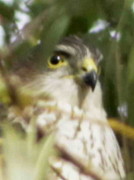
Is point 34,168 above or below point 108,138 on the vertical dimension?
below

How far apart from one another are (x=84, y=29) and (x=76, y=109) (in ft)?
1.84

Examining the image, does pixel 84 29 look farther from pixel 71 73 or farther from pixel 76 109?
pixel 71 73

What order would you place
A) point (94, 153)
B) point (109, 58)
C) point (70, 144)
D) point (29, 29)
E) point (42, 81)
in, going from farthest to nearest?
point (42, 81), point (94, 153), point (70, 144), point (109, 58), point (29, 29)

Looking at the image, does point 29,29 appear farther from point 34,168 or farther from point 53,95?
point 53,95

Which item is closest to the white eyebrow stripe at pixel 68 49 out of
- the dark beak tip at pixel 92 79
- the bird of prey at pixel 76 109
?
the bird of prey at pixel 76 109

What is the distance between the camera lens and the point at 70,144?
1690 mm

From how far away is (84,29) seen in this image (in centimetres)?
141

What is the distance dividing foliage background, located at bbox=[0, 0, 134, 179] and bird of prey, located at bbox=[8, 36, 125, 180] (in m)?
0.23

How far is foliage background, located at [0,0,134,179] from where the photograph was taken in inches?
48.2

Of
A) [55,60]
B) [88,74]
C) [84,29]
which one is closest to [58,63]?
[55,60]

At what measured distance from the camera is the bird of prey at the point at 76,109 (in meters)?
1.63

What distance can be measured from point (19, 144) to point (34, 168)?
58mm

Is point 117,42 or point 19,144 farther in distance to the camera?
point 117,42

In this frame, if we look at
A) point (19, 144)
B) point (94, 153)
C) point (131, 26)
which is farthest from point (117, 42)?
point (94, 153)
